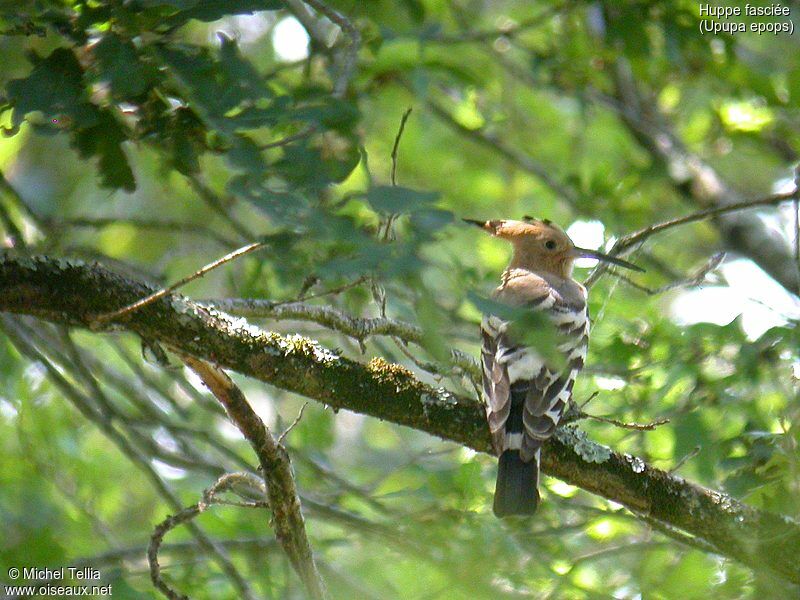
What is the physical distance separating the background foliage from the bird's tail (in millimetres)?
194

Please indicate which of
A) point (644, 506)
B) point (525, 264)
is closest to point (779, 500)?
point (644, 506)

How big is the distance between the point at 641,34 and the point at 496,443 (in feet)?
8.50

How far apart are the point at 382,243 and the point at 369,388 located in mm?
1190

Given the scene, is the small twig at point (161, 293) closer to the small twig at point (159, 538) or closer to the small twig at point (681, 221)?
the small twig at point (159, 538)

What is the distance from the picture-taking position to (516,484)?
10.6 ft

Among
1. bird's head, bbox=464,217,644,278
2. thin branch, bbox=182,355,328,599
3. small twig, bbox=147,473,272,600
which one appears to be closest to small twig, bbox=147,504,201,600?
small twig, bbox=147,473,272,600

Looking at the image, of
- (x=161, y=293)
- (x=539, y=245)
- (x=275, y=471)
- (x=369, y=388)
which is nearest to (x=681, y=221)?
(x=369, y=388)

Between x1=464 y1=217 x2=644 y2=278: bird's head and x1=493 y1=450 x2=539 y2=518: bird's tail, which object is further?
x1=464 y1=217 x2=644 y2=278: bird's head

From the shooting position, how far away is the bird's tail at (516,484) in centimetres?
321

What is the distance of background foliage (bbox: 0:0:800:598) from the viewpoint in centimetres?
230

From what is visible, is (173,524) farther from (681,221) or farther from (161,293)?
(681,221)

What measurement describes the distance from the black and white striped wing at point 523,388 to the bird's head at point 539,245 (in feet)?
3.41

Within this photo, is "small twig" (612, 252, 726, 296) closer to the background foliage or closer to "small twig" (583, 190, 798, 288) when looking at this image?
"small twig" (583, 190, 798, 288)

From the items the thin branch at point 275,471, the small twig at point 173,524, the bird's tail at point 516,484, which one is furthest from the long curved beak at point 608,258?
the small twig at point 173,524
